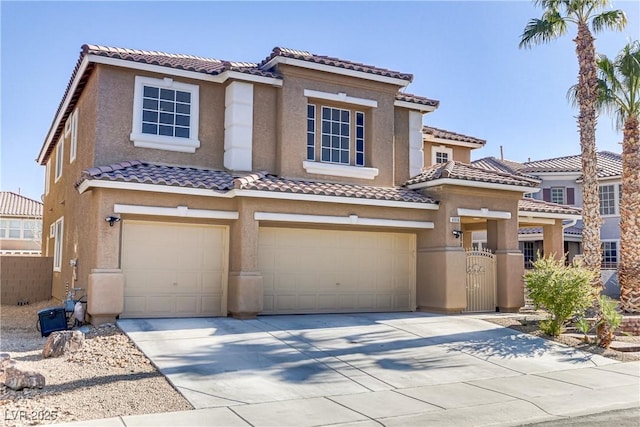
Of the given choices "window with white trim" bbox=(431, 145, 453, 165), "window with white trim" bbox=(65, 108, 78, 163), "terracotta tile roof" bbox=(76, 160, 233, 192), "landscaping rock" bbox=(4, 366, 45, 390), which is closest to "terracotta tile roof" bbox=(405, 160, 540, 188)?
"window with white trim" bbox=(431, 145, 453, 165)

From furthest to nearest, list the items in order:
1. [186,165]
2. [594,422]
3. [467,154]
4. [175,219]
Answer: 1. [467,154]
2. [186,165]
3. [175,219]
4. [594,422]

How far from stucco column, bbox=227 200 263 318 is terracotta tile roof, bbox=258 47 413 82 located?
4.52 meters

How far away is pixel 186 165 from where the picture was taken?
15836 millimetres

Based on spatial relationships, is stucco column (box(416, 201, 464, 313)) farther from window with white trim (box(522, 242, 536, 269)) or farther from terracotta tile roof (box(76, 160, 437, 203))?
window with white trim (box(522, 242, 536, 269))

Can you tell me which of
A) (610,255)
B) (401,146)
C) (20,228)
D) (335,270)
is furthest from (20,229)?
(610,255)

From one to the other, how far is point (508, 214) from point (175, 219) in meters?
9.59

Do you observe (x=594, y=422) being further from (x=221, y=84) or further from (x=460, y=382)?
(x=221, y=84)

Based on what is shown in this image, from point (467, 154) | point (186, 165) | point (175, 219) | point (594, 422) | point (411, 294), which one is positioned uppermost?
point (467, 154)

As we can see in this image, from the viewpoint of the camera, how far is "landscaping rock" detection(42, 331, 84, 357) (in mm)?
10648

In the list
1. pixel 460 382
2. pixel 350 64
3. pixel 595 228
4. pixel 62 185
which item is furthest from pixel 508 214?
pixel 62 185

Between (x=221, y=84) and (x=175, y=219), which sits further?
(x=221, y=84)

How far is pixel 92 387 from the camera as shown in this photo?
8.61 metres

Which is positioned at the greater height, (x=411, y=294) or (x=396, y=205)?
(x=396, y=205)

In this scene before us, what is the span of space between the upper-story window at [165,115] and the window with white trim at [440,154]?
1017cm
